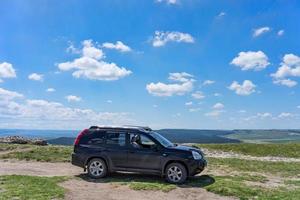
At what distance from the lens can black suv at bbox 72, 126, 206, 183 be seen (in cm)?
1426

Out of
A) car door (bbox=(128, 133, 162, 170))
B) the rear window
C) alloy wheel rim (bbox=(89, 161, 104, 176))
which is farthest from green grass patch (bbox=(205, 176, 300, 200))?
the rear window

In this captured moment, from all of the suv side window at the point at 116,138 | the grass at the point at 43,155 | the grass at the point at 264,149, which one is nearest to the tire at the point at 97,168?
the suv side window at the point at 116,138

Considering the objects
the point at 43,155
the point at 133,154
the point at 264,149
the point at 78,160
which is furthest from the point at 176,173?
the point at 264,149

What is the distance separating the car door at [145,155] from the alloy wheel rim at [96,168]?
3.67 feet

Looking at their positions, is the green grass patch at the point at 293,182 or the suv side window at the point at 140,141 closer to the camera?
the green grass patch at the point at 293,182

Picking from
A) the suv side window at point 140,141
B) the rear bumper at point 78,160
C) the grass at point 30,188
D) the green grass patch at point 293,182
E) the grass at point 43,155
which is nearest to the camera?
the grass at point 30,188

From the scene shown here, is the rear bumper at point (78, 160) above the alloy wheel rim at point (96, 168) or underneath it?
above

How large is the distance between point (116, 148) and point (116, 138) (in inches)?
14.7

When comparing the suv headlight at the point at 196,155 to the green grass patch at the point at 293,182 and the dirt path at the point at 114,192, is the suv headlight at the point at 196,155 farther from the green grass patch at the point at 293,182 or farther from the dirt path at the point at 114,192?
the green grass patch at the point at 293,182

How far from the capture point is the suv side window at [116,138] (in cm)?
1502

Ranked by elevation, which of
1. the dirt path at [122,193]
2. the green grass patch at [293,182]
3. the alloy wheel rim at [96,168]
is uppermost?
the alloy wheel rim at [96,168]

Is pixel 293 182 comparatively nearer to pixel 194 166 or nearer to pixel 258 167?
pixel 194 166

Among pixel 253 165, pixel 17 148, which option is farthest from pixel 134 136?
pixel 17 148

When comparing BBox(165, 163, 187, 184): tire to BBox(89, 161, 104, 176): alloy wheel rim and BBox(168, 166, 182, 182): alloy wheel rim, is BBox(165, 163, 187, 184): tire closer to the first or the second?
BBox(168, 166, 182, 182): alloy wheel rim
